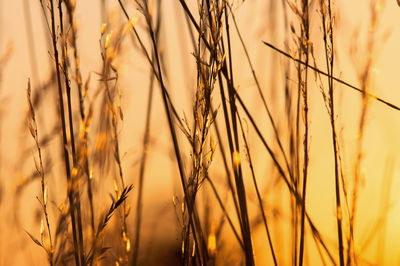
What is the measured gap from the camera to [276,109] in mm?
1181

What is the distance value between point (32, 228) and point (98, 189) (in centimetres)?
19

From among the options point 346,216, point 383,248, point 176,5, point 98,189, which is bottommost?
point 383,248

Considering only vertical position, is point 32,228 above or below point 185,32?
below

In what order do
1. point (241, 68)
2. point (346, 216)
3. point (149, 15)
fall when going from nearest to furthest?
point (149, 15)
point (346, 216)
point (241, 68)

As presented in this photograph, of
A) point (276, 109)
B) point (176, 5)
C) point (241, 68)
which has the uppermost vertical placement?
point (176, 5)

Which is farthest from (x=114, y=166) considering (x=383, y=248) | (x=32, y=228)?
(x=383, y=248)

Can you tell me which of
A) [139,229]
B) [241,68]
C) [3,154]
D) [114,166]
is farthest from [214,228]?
[3,154]

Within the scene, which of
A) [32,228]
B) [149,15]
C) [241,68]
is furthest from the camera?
[241,68]

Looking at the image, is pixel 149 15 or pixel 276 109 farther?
pixel 276 109

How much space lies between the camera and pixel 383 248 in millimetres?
1333

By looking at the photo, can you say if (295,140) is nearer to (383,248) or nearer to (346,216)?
(346,216)

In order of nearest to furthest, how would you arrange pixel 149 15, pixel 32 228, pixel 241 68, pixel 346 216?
pixel 149 15
pixel 346 216
pixel 32 228
pixel 241 68

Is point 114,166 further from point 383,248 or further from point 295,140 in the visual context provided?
point 383,248

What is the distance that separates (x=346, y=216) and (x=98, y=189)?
1.69ft
